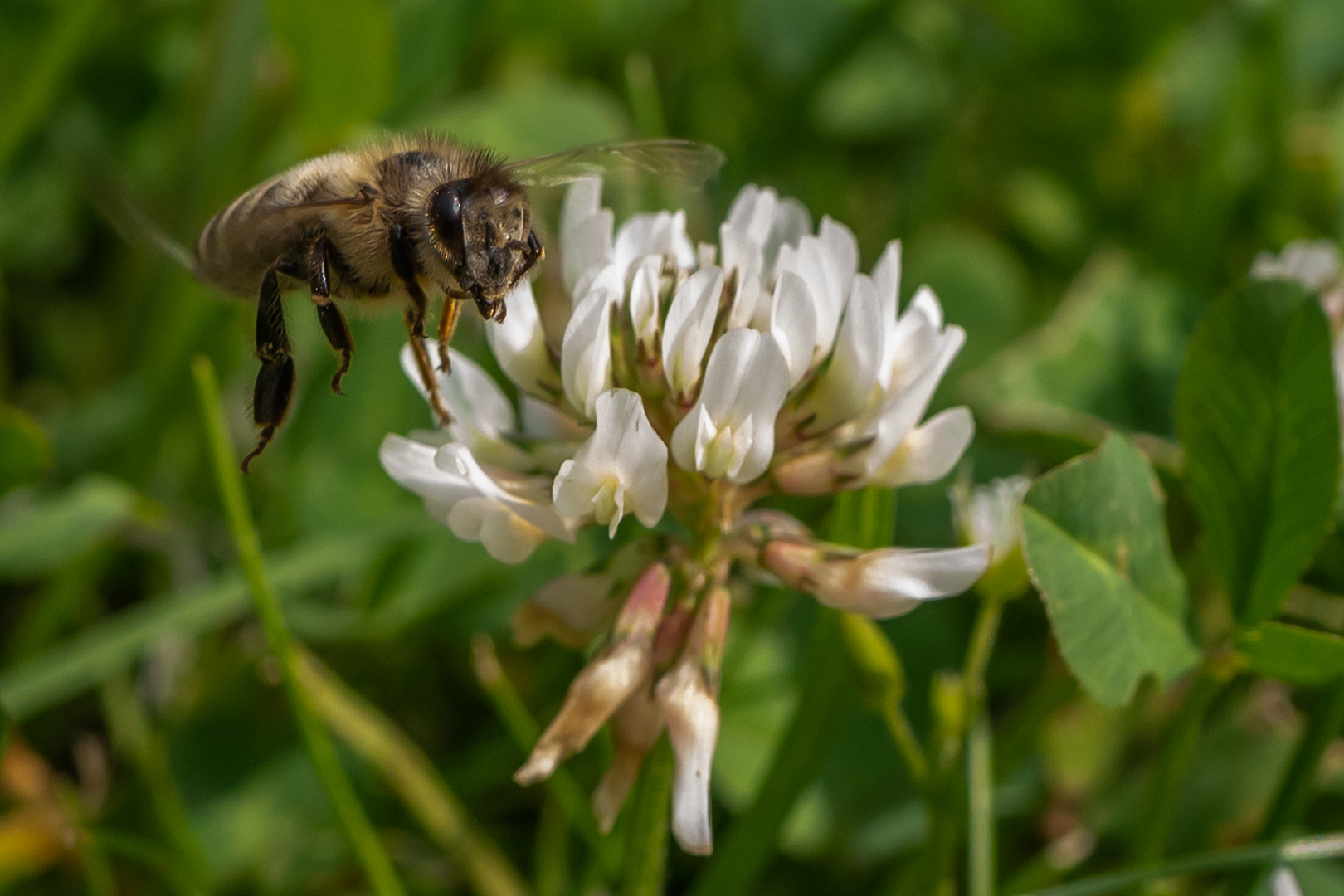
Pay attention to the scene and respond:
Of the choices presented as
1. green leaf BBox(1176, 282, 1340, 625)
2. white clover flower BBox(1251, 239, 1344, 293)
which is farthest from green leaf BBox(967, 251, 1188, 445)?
green leaf BBox(1176, 282, 1340, 625)

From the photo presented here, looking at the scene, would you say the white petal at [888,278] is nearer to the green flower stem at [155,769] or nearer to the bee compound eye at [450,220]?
the bee compound eye at [450,220]

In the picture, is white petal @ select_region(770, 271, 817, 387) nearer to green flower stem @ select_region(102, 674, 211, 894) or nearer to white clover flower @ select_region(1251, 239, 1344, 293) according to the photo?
white clover flower @ select_region(1251, 239, 1344, 293)

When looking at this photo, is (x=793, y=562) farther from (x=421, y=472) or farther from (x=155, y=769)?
(x=155, y=769)

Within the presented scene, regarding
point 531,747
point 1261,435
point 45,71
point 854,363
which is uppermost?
point 45,71

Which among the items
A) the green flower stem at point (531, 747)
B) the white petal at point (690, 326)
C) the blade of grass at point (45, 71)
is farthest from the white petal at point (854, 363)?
the blade of grass at point (45, 71)

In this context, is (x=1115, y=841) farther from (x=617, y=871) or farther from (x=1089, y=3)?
(x=1089, y=3)

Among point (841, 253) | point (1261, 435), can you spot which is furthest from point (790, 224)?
point (1261, 435)

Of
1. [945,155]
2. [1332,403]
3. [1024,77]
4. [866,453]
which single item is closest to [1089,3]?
[1024,77]
